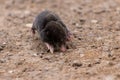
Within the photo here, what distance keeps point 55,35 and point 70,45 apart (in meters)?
0.33

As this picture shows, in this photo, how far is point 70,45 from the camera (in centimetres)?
584

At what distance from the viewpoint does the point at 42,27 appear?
5871mm

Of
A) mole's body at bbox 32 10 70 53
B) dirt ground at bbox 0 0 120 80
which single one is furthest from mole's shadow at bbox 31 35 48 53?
mole's body at bbox 32 10 70 53

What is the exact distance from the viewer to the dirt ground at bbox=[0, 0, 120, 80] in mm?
5027

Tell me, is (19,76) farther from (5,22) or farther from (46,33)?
(5,22)

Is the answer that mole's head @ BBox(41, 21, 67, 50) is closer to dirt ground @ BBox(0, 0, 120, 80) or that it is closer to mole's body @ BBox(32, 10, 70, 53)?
mole's body @ BBox(32, 10, 70, 53)

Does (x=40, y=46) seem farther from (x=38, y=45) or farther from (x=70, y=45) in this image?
(x=70, y=45)

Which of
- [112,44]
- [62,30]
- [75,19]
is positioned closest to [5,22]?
[75,19]

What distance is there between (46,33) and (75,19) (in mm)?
1521

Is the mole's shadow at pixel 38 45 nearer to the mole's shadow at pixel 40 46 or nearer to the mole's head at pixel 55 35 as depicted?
the mole's shadow at pixel 40 46

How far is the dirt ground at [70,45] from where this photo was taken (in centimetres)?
503

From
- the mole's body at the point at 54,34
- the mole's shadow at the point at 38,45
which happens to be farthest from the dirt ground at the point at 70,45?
the mole's body at the point at 54,34

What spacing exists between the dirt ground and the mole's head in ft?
0.49

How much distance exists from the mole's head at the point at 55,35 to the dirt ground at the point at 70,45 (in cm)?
15
